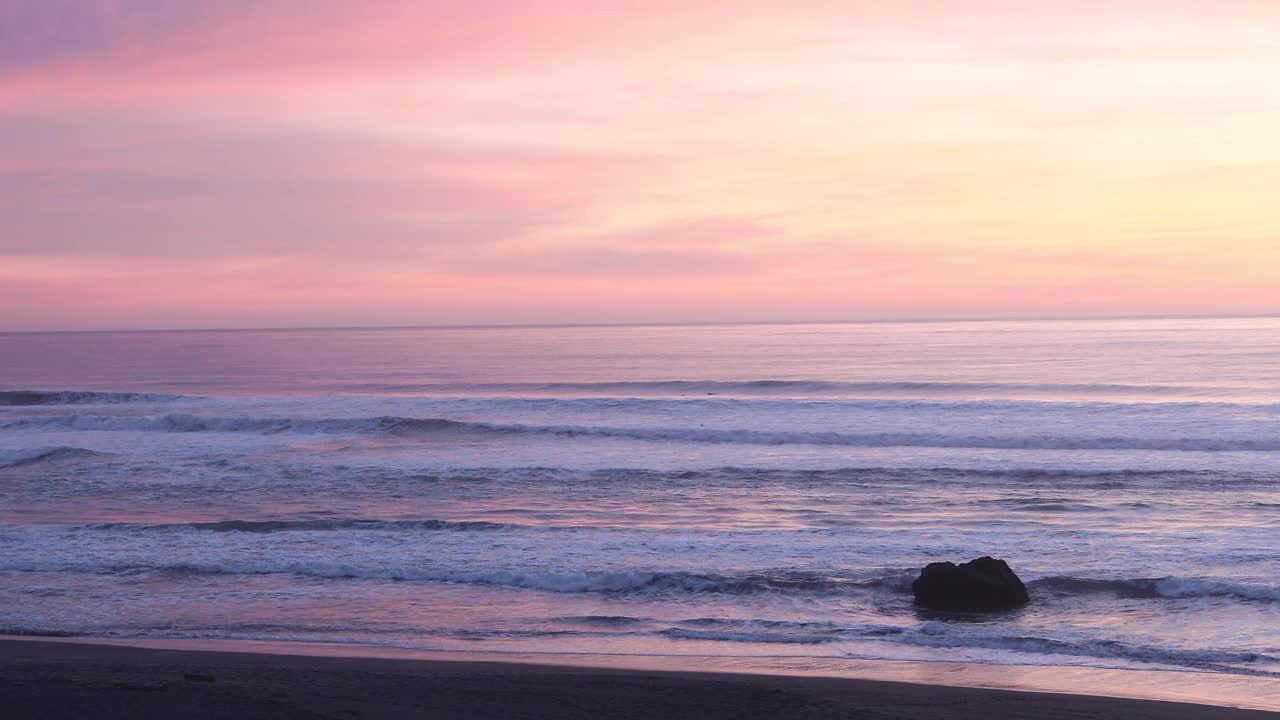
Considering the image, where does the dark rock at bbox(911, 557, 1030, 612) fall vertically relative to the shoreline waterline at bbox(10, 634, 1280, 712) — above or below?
above

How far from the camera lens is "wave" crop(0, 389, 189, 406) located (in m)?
40.9

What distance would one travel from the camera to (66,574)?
12016 millimetres

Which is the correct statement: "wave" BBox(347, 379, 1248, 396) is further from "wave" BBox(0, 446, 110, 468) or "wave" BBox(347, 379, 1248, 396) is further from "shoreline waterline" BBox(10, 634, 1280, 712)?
"shoreline waterline" BBox(10, 634, 1280, 712)

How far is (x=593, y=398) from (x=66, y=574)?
90.2ft

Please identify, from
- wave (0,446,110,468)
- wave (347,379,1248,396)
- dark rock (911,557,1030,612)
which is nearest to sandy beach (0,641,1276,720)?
dark rock (911,557,1030,612)

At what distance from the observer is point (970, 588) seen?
10.2 meters

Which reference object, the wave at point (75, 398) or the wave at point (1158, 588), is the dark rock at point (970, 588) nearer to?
the wave at point (1158, 588)

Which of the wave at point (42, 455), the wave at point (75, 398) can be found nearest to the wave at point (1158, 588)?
the wave at point (42, 455)

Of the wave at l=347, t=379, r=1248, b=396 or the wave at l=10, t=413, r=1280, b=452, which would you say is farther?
the wave at l=347, t=379, r=1248, b=396

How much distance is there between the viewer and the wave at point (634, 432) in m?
24.9

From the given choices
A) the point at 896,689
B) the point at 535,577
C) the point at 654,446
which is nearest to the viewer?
the point at 896,689

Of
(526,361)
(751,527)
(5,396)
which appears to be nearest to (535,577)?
(751,527)

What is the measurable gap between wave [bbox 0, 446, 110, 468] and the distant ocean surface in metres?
0.13

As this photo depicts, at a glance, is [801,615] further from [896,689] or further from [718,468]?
[718,468]
